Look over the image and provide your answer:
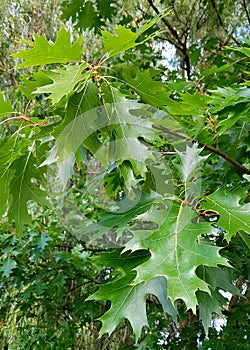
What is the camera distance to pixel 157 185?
0.92 meters

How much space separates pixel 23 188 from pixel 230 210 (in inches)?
15.8

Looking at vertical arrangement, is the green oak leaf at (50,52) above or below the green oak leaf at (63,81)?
above

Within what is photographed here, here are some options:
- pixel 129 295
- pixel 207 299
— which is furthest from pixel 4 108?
pixel 207 299

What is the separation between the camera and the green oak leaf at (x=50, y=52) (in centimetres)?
67

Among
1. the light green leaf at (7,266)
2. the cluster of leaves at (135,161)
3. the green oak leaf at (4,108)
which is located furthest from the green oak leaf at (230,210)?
the light green leaf at (7,266)

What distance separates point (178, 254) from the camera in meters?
0.71

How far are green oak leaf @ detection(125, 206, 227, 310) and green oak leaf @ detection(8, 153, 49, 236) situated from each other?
26 cm

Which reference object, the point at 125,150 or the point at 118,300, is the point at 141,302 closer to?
the point at 118,300

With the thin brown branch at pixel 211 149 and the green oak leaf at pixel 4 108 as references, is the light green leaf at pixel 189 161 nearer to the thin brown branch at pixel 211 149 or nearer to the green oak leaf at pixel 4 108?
the thin brown branch at pixel 211 149

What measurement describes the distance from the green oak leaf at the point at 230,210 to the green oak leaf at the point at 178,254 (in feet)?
0.10

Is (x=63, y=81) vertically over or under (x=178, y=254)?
over

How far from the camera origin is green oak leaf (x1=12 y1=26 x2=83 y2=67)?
2.19 feet

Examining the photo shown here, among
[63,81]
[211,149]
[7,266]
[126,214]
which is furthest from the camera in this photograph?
[7,266]

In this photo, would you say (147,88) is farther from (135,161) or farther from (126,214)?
(126,214)
